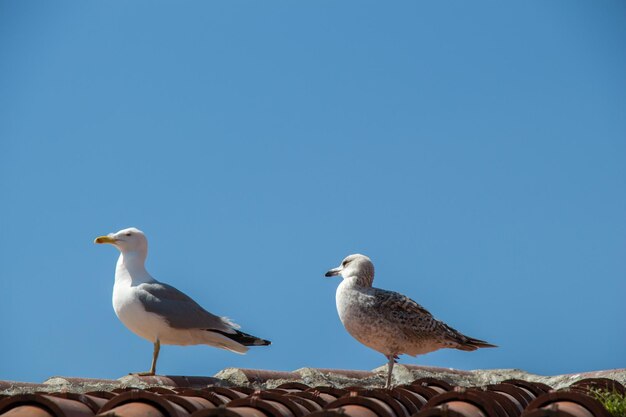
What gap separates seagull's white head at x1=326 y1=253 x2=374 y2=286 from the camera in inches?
369

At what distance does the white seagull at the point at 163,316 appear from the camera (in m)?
9.91

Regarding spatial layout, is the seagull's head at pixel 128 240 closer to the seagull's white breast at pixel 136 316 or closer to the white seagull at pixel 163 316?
the white seagull at pixel 163 316

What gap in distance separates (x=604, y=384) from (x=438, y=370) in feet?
9.47

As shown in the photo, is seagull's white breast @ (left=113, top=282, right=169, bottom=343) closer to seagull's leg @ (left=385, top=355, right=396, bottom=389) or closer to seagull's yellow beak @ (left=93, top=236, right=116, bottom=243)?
seagull's yellow beak @ (left=93, top=236, right=116, bottom=243)

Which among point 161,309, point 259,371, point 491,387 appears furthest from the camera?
point 161,309

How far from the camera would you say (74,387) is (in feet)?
24.4

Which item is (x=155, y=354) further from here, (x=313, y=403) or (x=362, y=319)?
(x=313, y=403)

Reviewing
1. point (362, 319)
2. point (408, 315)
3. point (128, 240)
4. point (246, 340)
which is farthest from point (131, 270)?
point (408, 315)

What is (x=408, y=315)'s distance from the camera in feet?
30.2

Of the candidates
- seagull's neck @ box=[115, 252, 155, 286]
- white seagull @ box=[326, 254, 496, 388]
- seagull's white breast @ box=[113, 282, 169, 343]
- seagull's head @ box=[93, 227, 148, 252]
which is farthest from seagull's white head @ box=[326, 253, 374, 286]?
seagull's head @ box=[93, 227, 148, 252]

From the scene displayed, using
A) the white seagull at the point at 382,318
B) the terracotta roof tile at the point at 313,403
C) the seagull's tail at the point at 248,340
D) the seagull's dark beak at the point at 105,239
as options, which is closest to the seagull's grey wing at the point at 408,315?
the white seagull at the point at 382,318

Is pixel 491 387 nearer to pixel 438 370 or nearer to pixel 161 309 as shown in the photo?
pixel 438 370

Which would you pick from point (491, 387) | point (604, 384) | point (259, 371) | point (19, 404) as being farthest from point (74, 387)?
point (604, 384)

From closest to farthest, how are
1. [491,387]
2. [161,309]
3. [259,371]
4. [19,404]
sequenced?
[19,404], [491,387], [259,371], [161,309]
